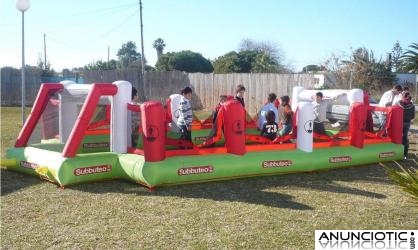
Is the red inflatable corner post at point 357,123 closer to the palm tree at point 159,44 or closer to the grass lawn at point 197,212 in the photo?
the grass lawn at point 197,212

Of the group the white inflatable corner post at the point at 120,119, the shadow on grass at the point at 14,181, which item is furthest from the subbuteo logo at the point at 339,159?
the shadow on grass at the point at 14,181

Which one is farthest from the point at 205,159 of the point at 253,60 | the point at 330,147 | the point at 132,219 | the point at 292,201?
the point at 253,60

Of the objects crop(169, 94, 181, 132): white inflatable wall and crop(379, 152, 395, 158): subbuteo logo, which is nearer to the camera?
crop(379, 152, 395, 158): subbuteo logo

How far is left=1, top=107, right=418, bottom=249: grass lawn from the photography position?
16.8ft

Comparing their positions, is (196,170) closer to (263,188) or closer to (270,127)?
(263,188)

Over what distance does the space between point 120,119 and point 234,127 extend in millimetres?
1874

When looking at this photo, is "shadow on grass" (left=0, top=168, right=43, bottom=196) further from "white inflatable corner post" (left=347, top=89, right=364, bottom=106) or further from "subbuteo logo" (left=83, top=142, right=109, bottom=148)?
"white inflatable corner post" (left=347, top=89, right=364, bottom=106)

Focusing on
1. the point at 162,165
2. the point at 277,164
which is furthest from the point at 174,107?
the point at 162,165

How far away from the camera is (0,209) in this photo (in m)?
6.23

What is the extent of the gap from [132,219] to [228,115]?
9.42 ft

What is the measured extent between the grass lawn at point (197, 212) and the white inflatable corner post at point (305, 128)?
30.6 inches

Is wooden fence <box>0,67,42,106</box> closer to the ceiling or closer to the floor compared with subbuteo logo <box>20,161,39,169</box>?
closer to the ceiling

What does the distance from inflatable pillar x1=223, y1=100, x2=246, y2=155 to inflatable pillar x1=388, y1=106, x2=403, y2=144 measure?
3.80 meters

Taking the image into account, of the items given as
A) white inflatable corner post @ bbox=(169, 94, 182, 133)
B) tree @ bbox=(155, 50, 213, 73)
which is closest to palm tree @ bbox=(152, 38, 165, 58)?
tree @ bbox=(155, 50, 213, 73)
